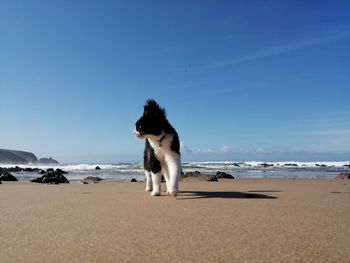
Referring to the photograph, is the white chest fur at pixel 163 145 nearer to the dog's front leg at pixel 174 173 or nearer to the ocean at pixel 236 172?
the dog's front leg at pixel 174 173

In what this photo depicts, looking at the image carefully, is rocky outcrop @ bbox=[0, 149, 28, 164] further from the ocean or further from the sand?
the sand

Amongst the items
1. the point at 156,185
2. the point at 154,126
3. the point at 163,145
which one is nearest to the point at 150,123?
the point at 154,126

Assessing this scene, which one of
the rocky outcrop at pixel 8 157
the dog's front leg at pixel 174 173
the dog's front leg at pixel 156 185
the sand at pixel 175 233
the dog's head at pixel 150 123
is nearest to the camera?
the sand at pixel 175 233

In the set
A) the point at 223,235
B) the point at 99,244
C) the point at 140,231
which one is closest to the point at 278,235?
the point at 223,235

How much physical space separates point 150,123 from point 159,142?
1.17ft

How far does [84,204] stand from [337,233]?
3108mm

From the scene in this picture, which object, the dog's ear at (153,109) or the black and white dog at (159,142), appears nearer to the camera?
the black and white dog at (159,142)

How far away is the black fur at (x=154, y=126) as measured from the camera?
240 inches

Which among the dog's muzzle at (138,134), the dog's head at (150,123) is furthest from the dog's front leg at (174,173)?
the dog's muzzle at (138,134)

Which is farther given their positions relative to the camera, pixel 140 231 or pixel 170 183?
pixel 170 183

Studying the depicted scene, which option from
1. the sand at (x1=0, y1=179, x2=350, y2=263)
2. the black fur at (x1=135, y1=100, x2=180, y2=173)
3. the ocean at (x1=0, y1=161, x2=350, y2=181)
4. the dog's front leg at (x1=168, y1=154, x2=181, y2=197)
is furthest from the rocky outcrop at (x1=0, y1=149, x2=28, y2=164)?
the sand at (x1=0, y1=179, x2=350, y2=263)

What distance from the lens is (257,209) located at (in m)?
4.31

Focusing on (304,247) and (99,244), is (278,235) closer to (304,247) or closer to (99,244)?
(304,247)

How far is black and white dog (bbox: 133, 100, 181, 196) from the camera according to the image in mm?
6098
